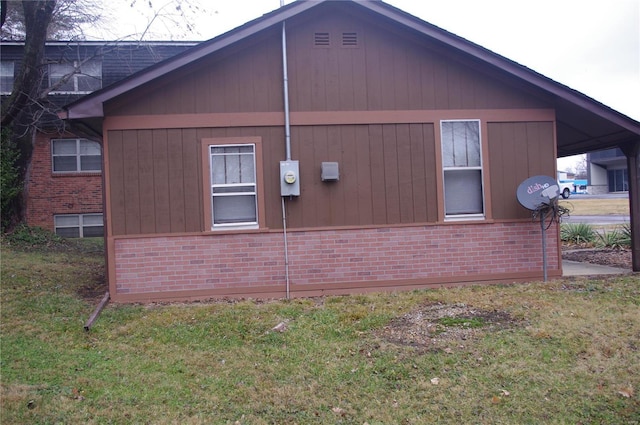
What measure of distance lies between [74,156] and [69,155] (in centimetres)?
17

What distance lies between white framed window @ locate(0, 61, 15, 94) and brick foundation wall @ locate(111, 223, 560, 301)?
520 inches

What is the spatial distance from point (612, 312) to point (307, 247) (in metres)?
4.39

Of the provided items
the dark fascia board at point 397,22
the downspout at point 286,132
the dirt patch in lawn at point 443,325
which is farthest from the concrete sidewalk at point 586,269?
the downspout at point 286,132

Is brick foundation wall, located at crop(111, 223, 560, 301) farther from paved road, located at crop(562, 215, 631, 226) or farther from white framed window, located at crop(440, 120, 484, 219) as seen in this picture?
paved road, located at crop(562, 215, 631, 226)

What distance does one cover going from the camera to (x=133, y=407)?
4566 millimetres

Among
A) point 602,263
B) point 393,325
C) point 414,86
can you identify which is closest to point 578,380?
point 393,325

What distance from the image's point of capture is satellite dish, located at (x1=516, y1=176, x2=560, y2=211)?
8.63 metres

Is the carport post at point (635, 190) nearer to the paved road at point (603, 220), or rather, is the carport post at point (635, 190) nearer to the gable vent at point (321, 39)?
the gable vent at point (321, 39)

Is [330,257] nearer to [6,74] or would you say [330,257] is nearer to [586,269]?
[586,269]

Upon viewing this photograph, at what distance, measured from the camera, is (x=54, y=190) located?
59.3 ft

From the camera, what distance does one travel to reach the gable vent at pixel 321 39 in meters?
8.78

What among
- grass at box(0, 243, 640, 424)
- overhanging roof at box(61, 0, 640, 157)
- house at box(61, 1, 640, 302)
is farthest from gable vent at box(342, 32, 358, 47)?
grass at box(0, 243, 640, 424)

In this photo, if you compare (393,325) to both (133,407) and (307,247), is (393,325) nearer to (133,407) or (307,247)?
(307,247)

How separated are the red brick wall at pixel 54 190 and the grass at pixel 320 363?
1096 centimetres
